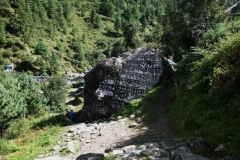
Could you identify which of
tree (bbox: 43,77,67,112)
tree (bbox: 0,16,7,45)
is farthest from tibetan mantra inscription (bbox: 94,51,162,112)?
tree (bbox: 0,16,7,45)

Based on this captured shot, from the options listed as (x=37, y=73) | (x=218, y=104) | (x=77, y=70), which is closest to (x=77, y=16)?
(x=77, y=70)

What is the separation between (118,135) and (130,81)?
6028 millimetres

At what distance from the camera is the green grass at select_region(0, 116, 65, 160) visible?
37.9ft

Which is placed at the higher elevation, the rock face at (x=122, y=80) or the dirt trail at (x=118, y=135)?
the rock face at (x=122, y=80)

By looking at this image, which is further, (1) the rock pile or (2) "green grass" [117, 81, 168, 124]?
(2) "green grass" [117, 81, 168, 124]

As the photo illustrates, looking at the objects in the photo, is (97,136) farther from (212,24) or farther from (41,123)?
(212,24)

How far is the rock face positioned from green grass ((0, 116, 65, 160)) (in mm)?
3548

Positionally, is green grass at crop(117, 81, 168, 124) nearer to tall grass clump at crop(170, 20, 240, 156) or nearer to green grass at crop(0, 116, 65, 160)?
tall grass clump at crop(170, 20, 240, 156)

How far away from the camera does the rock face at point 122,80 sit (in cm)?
1672

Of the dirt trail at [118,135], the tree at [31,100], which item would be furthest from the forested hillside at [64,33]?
the dirt trail at [118,135]

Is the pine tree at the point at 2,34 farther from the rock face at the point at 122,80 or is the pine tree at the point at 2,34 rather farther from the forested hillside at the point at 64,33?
the rock face at the point at 122,80

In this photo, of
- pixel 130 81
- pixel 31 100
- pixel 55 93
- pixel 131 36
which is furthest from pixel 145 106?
pixel 131 36

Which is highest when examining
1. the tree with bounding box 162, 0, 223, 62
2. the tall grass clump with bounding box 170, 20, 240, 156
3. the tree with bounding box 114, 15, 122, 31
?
the tree with bounding box 114, 15, 122, 31

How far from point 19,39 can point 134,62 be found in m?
78.4
